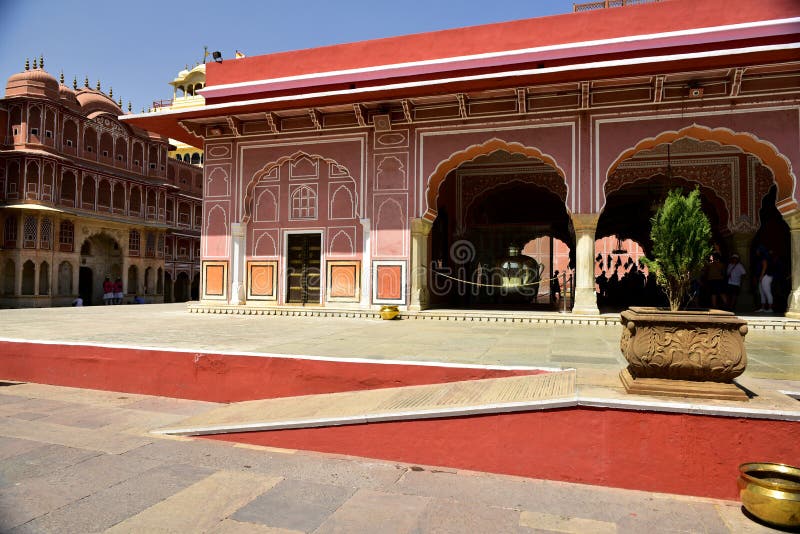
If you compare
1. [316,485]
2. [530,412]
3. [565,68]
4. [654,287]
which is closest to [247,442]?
[316,485]

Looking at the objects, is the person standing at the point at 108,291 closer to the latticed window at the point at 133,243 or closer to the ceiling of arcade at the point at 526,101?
the latticed window at the point at 133,243

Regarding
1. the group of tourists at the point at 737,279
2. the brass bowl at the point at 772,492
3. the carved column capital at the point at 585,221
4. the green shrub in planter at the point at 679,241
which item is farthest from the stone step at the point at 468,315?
the brass bowl at the point at 772,492

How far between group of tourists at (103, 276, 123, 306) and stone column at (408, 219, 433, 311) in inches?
660

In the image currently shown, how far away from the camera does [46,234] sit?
19844 millimetres

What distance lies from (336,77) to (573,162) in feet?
16.6

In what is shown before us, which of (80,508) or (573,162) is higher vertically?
(573,162)

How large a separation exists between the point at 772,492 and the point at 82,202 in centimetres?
2418

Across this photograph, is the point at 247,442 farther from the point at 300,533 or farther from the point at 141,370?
the point at 141,370

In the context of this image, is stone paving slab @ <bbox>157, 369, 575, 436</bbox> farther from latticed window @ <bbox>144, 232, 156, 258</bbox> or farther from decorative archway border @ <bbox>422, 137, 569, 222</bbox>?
latticed window @ <bbox>144, 232, 156, 258</bbox>

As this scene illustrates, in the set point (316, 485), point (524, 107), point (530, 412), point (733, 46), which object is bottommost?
point (316, 485)

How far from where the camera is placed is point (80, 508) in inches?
108

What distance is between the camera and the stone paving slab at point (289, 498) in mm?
2631

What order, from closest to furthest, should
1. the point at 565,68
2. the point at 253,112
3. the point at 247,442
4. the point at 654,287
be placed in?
the point at 247,442 < the point at 565,68 < the point at 253,112 < the point at 654,287

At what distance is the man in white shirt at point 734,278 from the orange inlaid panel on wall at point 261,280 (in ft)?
30.1
